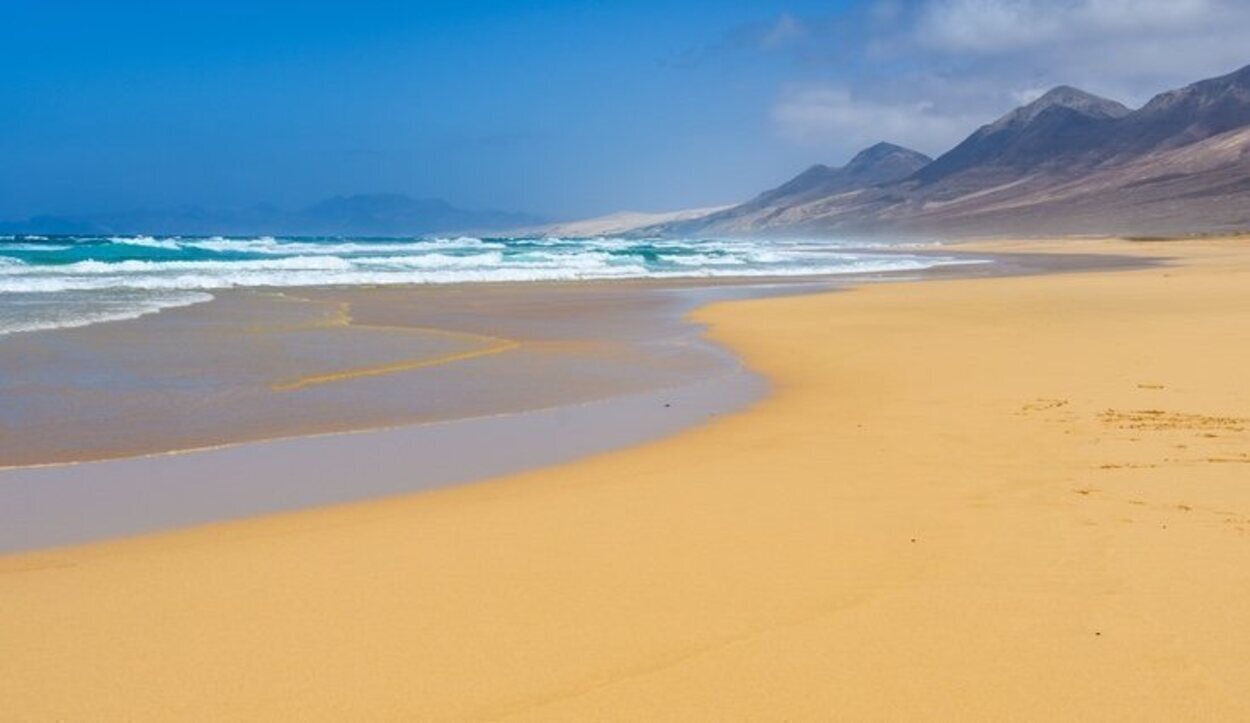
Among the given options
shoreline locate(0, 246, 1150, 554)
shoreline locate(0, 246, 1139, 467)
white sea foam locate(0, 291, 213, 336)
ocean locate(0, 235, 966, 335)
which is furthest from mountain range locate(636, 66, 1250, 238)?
shoreline locate(0, 246, 1150, 554)

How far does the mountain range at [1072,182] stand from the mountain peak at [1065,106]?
13.0 inches

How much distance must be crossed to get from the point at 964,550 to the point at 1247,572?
37.6 inches

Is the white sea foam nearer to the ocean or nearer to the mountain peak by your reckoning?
the ocean

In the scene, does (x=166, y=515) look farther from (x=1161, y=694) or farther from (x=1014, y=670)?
(x=1161, y=694)

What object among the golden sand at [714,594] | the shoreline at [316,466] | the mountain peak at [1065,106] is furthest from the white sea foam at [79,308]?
the mountain peak at [1065,106]

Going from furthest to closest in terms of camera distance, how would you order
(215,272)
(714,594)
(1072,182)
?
1. (1072,182)
2. (215,272)
3. (714,594)

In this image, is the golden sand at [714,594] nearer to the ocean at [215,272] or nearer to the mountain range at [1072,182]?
the ocean at [215,272]

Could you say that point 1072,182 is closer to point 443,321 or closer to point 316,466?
point 443,321

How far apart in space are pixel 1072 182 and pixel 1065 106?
141 feet

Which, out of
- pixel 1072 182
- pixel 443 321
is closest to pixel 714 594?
pixel 443 321

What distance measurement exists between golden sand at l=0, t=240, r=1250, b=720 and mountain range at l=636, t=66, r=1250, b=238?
75.1m

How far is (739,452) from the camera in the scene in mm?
6578

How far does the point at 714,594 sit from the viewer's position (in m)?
3.79

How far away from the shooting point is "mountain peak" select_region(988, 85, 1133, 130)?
168000mm
